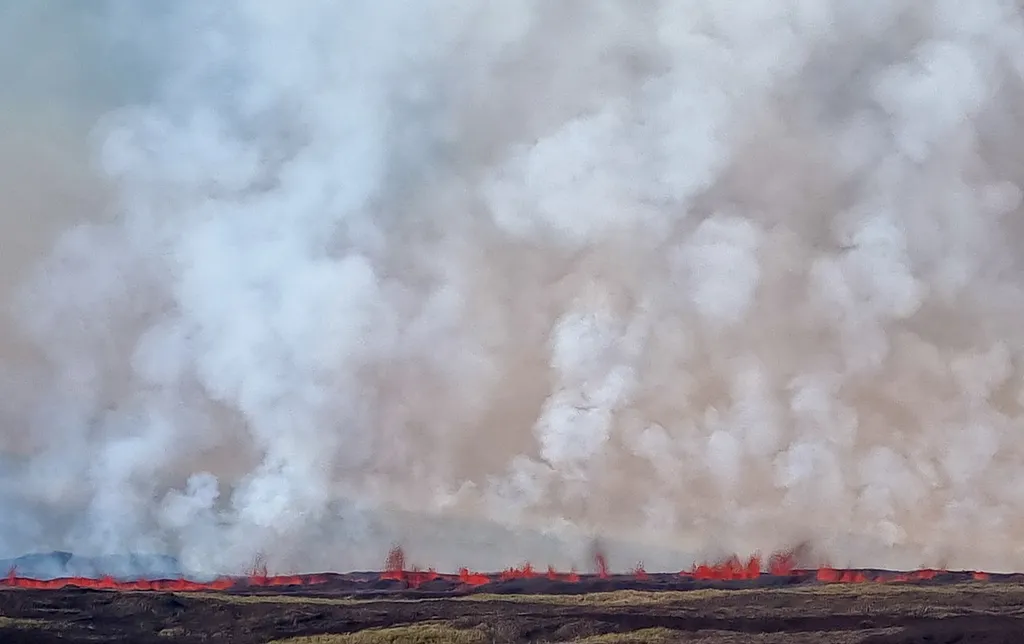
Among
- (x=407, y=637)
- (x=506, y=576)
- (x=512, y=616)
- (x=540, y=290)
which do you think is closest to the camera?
(x=407, y=637)

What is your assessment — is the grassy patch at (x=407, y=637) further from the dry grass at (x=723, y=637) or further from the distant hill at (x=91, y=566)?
the distant hill at (x=91, y=566)

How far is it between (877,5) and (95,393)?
6877 millimetres

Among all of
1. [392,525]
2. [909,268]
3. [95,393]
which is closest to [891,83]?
[909,268]

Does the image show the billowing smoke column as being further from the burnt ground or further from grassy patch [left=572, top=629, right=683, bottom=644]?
grassy patch [left=572, top=629, right=683, bottom=644]

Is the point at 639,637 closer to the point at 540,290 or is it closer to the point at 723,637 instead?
the point at 723,637

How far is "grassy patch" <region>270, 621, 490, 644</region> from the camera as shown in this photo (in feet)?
20.3

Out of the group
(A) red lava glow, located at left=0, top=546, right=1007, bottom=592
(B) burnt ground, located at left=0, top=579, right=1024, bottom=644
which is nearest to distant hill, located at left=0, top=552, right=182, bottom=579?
(A) red lava glow, located at left=0, top=546, right=1007, bottom=592

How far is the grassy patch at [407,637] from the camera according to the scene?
→ 20.3 ft

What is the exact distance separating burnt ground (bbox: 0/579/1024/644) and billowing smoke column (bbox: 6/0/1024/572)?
0.67 metres

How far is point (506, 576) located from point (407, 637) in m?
1.61

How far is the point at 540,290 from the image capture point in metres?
8.12

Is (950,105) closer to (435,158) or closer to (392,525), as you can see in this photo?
(435,158)

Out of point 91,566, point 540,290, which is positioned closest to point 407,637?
point 91,566

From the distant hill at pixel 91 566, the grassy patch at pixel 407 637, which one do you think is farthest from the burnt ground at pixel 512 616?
the distant hill at pixel 91 566
